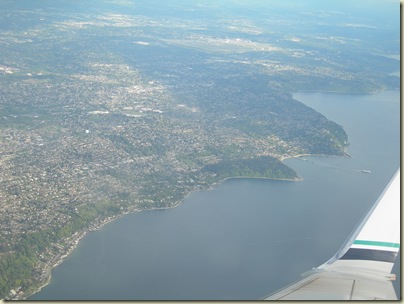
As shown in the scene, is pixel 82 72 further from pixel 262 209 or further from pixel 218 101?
pixel 262 209

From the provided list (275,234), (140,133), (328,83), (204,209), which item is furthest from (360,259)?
(328,83)

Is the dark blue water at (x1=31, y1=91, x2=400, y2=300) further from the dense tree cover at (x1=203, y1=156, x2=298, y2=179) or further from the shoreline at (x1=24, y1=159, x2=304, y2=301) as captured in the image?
the dense tree cover at (x1=203, y1=156, x2=298, y2=179)

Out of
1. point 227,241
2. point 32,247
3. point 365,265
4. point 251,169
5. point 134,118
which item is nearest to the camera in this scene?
point 365,265

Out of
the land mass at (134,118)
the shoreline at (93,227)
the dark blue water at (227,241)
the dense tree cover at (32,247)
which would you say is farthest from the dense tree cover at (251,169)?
the dense tree cover at (32,247)

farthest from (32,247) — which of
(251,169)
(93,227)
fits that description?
(251,169)

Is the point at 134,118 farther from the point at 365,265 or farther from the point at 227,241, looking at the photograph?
the point at 365,265

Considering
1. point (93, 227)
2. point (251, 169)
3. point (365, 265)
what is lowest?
point (93, 227)

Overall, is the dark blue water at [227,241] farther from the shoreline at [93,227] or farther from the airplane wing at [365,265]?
the airplane wing at [365,265]
